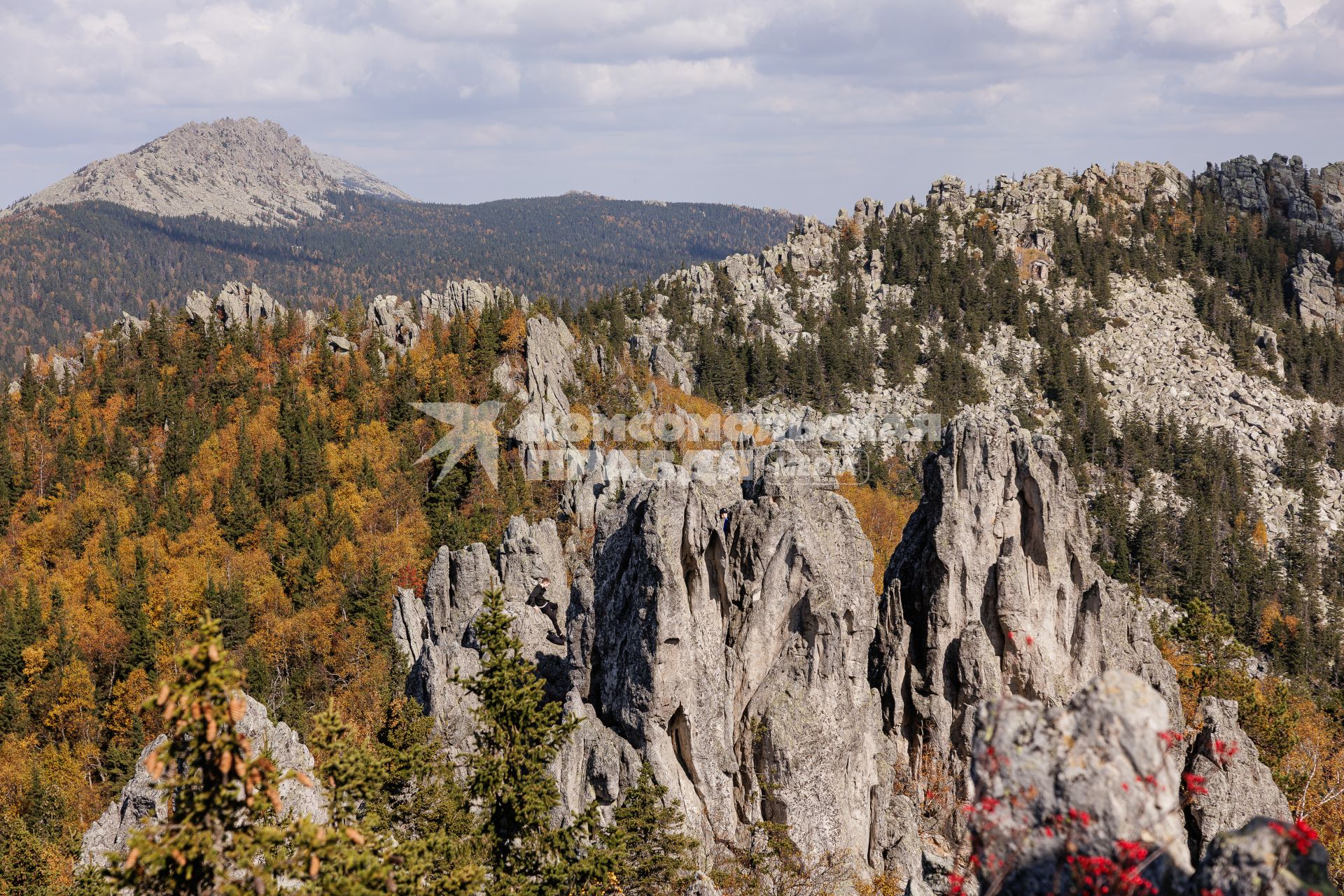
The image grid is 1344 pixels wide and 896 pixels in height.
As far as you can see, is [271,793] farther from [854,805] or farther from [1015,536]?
[1015,536]

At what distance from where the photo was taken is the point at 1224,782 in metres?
32.5

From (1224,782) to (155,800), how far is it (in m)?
39.5

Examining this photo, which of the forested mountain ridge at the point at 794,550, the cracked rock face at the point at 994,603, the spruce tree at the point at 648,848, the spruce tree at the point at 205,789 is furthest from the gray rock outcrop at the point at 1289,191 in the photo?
the spruce tree at the point at 205,789

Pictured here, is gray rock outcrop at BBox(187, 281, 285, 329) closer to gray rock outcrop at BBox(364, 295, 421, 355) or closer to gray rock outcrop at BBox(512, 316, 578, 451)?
gray rock outcrop at BBox(364, 295, 421, 355)

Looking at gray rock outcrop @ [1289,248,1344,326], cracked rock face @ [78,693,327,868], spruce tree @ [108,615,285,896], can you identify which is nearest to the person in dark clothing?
cracked rock face @ [78,693,327,868]

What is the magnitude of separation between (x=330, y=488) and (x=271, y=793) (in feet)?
274

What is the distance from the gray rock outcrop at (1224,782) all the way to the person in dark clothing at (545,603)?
97.6ft

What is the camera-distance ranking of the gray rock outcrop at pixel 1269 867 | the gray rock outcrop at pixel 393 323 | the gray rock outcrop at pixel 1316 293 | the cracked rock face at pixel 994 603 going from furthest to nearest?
1. the gray rock outcrop at pixel 1316 293
2. the gray rock outcrop at pixel 393 323
3. the cracked rock face at pixel 994 603
4. the gray rock outcrop at pixel 1269 867

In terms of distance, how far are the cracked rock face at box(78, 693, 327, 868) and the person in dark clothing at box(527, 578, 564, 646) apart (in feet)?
46.3

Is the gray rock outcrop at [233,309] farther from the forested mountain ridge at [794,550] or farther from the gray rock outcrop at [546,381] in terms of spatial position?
the gray rock outcrop at [546,381]

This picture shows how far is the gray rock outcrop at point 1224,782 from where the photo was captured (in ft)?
103

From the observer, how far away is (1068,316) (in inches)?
5851

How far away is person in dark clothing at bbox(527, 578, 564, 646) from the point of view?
5275 cm

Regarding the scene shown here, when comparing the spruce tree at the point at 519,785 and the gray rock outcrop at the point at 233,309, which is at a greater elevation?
the gray rock outcrop at the point at 233,309
